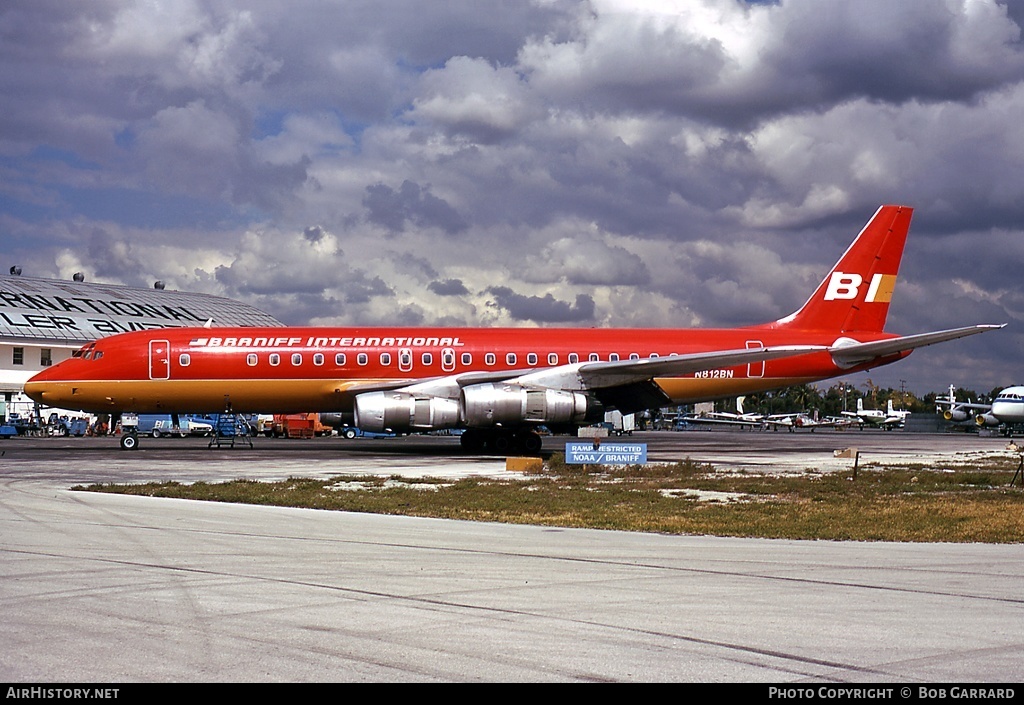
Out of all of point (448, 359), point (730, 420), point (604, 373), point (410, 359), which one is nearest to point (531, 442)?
point (604, 373)

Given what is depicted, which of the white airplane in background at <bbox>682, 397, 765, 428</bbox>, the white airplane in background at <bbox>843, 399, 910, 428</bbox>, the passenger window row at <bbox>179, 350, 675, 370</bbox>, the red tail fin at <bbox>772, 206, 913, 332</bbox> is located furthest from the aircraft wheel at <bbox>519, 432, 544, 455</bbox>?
the white airplane in background at <bbox>843, 399, 910, 428</bbox>

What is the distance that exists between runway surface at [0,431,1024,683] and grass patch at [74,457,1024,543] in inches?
48.1

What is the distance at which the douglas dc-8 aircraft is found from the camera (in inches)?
1193

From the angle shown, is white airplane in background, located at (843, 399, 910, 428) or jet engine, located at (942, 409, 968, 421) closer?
jet engine, located at (942, 409, 968, 421)

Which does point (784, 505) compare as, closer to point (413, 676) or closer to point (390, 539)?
point (390, 539)

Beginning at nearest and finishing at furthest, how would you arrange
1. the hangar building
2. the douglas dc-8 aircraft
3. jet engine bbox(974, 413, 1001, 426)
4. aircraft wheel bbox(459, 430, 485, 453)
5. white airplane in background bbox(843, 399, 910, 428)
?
the douglas dc-8 aircraft
aircraft wheel bbox(459, 430, 485, 453)
jet engine bbox(974, 413, 1001, 426)
the hangar building
white airplane in background bbox(843, 399, 910, 428)

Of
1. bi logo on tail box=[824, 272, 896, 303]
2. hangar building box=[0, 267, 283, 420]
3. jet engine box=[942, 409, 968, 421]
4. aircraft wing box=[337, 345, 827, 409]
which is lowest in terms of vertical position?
jet engine box=[942, 409, 968, 421]

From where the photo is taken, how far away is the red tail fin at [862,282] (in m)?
37.0

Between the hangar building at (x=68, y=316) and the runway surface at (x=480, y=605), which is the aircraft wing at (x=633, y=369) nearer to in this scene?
the runway surface at (x=480, y=605)

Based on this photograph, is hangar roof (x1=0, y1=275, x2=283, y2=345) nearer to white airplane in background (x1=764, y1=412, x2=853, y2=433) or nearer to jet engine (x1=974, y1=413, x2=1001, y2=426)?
white airplane in background (x1=764, y1=412, x2=853, y2=433)

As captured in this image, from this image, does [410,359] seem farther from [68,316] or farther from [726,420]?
[726,420]

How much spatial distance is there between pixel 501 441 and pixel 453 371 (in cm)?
280

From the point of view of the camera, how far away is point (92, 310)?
86562 millimetres

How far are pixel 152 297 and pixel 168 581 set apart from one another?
9402cm
